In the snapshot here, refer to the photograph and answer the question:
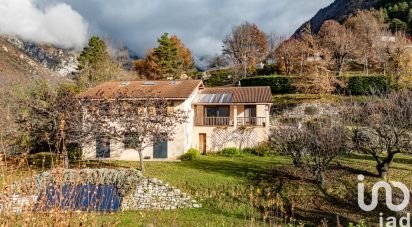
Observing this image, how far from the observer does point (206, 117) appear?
2909cm

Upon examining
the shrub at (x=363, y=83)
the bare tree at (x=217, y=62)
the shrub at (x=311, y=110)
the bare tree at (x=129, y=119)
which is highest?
the bare tree at (x=217, y=62)

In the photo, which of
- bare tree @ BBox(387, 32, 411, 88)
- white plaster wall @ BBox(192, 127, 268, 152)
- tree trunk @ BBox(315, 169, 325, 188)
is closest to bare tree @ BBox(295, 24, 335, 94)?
bare tree @ BBox(387, 32, 411, 88)

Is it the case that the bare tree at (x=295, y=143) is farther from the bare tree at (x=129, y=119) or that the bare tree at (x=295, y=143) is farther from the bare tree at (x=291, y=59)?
the bare tree at (x=291, y=59)

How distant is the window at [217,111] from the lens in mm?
29297

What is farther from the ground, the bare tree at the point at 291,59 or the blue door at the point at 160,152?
the bare tree at the point at 291,59

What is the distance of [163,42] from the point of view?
1844 inches

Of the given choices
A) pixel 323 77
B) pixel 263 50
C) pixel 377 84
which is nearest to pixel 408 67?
pixel 377 84

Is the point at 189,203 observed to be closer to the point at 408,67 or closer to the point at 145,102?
the point at 145,102

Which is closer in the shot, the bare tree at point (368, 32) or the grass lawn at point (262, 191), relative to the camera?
the grass lawn at point (262, 191)

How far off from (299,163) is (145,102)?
Answer: 10496 millimetres

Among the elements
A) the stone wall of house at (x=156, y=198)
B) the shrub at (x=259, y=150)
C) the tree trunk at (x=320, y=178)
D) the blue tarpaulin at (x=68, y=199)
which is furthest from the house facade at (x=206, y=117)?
the blue tarpaulin at (x=68, y=199)

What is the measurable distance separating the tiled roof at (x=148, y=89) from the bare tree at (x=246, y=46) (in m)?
25.5

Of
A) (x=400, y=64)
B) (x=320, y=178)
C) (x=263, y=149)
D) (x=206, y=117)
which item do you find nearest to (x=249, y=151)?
(x=263, y=149)

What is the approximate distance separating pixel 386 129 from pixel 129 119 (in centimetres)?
1491
